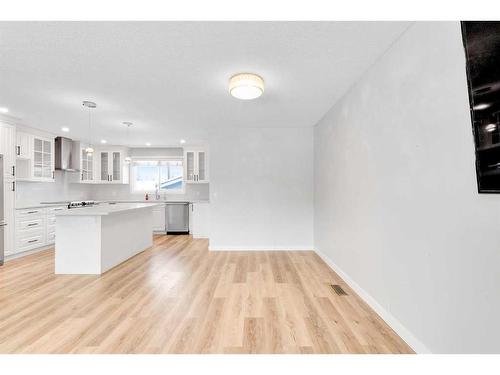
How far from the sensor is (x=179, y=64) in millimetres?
2426

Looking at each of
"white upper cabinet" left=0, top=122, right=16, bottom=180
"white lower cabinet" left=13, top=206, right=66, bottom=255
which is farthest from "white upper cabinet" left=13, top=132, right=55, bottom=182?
"white lower cabinet" left=13, top=206, right=66, bottom=255

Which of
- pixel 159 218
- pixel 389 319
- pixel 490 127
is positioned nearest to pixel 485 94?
pixel 490 127

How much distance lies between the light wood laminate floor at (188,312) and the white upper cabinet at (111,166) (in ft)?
11.4

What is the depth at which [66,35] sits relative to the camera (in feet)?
6.45

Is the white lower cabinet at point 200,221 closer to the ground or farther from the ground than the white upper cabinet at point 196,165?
closer to the ground

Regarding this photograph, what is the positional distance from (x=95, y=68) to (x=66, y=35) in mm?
535

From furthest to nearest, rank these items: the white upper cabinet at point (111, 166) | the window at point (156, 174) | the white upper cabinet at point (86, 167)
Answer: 1. the window at point (156, 174)
2. the white upper cabinet at point (111, 166)
3. the white upper cabinet at point (86, 167)

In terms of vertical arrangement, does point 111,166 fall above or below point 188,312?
above

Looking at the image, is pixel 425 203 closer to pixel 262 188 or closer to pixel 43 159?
pixel 262 188

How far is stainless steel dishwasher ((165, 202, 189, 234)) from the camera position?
6738 mm

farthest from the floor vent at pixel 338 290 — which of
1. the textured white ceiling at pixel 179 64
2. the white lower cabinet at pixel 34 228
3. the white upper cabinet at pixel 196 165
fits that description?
the white lower cabinet at pixel 34 228

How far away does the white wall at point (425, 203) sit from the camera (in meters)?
1.31

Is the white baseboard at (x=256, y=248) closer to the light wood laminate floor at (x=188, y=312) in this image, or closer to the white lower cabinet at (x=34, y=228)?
the light wood laminate floor at (x=188, y=312)

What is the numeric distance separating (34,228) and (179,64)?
465 cm
